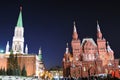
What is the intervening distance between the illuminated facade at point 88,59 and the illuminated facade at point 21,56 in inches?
618

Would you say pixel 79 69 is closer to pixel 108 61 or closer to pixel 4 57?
pixel 108 61

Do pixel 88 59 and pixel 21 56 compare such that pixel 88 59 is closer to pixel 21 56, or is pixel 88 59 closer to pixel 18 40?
pixel 21 56

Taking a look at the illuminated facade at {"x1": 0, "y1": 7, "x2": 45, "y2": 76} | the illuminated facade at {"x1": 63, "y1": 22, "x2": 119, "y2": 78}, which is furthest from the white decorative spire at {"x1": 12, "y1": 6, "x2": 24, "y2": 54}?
the illuminated facade at {"x1": 63, "y1": 22, "x2": 119, "y2": 78}

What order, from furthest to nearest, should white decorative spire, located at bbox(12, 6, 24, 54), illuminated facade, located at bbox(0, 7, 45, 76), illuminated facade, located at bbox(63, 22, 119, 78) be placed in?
white decorative spire, located at bbox(12, 6, 24, 54) → illuminated facade, located at bbox(0, 7, 45, 76) → illuminated facade, located at bbox(63, 22, 119, 78)

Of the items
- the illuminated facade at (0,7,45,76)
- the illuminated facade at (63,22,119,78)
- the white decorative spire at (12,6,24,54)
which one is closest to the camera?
the illuminated facade at (63,22,119,78)

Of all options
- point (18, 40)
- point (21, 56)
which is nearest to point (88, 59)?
point (21, 56)

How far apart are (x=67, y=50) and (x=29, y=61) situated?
1703 cm

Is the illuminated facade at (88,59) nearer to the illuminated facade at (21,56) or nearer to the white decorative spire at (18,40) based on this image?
the illuminated facade at (21,56)

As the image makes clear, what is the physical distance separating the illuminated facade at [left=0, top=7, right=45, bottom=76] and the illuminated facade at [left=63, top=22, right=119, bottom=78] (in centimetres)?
1571

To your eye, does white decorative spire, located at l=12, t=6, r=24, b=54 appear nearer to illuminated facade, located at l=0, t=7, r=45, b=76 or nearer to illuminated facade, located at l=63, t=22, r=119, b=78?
illuminated facade, located at l=0, t=7, r=45, b=76

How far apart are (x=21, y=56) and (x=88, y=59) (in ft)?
98.2

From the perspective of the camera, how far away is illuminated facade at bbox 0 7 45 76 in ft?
311

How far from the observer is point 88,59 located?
83750 millimetres

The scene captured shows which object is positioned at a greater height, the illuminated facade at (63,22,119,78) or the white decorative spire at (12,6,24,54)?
the white decorative spire at (12,6,24,54)
